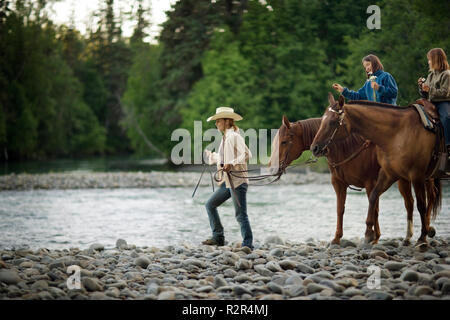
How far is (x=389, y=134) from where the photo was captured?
7051 millimetres

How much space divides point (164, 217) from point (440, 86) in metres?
9.15

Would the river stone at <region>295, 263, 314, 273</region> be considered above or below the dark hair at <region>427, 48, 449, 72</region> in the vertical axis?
below

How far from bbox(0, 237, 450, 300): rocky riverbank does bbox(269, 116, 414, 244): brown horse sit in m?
0.89

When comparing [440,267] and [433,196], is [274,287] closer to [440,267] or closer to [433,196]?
[440,267]

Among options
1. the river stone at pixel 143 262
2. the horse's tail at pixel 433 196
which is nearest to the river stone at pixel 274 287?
the river stone at pixel 143 262

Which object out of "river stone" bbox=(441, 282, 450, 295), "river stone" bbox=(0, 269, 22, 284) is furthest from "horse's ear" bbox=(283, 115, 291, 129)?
"river stone" bbox=(0, 269, 22, 284)

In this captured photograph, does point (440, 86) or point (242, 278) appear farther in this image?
point (440, 86)

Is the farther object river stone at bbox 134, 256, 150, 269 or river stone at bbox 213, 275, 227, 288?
river stone at bbox 134, 256, 150, 269

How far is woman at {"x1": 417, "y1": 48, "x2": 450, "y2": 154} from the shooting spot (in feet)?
23.4

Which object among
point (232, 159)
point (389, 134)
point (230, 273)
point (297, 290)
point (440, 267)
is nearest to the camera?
point (297, 290)

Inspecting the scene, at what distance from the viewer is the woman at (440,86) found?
7125mm

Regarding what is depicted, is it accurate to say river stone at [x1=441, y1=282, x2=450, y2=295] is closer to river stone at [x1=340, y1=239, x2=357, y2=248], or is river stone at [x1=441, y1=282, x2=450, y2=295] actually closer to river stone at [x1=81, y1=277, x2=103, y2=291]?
river stone at [x1=340, y1=239, x2=357, y2=248]

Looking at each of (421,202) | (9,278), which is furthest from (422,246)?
(9,278)

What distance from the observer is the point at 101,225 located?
43.8 ft
